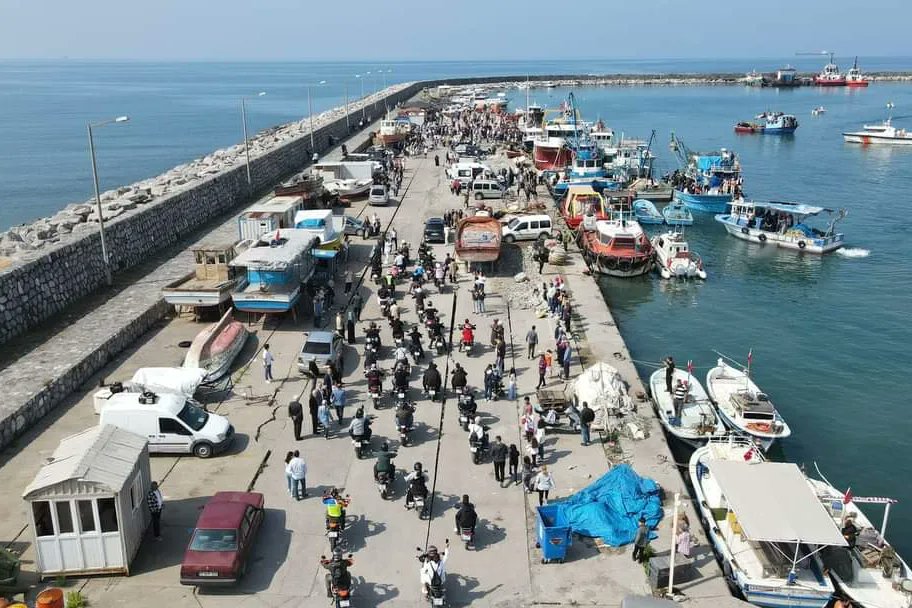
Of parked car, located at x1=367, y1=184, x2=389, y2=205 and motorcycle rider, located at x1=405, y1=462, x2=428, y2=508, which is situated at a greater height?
parked car, located at x1=367, y1=184, x2=389, y2=205

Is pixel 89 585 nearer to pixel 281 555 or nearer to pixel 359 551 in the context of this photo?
pixel 281 555

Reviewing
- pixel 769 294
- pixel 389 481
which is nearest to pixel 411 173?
pixel 769 294

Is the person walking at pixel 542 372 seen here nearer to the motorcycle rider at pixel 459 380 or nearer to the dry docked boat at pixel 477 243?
the motorcycle rider at pixel 459 380

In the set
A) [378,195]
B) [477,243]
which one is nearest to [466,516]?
[477,243]

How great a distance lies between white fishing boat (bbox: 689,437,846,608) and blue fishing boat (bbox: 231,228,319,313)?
15.5 m

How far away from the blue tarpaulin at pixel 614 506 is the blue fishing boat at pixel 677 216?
37.4m

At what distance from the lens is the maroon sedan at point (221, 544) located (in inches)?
523

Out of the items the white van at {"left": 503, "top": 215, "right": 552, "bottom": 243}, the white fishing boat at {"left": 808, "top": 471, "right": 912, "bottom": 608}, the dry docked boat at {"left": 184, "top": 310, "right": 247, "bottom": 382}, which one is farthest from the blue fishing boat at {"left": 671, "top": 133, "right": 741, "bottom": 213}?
the white fishing boat at {"left": 808, "top": 471, "right": 912, "bottom": 608}

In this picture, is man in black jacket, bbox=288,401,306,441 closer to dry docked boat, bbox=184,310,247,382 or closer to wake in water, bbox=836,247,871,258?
dry docked boat, bbox=184,310,247,382

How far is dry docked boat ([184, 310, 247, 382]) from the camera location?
22.2m

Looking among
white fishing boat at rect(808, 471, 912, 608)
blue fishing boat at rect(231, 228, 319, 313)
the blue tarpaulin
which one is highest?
blue fishing boat at rect(231, 228, 319, 313)

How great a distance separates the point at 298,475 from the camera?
16.4 metres

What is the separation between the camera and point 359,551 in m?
15.0

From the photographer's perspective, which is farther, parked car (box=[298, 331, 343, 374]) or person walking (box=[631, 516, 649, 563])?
parked car (box=[298, 331, 343, 374])
